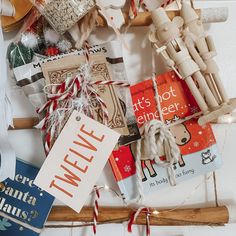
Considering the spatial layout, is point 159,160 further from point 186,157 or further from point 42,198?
point 42,198

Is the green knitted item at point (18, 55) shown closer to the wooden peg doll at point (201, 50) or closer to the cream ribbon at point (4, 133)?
the cream ribbon at point (4, 133)

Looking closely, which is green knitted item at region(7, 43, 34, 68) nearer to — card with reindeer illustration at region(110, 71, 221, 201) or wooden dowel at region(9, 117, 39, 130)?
wooden dowel at region(9, 117, 39, 130)

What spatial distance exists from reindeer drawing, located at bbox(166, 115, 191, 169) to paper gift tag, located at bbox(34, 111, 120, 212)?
0.13m

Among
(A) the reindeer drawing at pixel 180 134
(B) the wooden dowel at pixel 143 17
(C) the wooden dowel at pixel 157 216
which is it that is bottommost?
(C) the wooden dowel at pixel 157 216

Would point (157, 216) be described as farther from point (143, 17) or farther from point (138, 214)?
point (143, 17)

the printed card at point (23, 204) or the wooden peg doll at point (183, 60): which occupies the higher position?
the wooden peg doll at point (183, 60)

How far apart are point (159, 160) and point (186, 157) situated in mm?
63

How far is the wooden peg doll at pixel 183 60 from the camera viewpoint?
69cm

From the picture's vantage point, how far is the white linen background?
2.47 ft

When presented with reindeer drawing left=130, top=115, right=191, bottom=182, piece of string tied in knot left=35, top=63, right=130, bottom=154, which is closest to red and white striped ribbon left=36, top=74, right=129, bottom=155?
piece of string tied in knot left=35, top=63, right=130, bottom=154

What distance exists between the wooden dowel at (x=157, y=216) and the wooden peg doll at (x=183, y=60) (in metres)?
0.19

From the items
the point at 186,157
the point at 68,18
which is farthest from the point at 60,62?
the point at 186,157

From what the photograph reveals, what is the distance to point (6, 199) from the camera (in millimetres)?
→ 720

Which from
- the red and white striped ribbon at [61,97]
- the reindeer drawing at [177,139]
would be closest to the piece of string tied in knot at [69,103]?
the red and white striped ribbon at [61,97]
